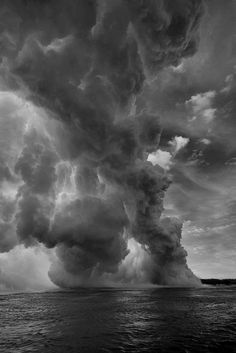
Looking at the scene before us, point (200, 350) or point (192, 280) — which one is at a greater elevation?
point (192, 280)

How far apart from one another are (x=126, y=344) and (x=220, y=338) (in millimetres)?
8370

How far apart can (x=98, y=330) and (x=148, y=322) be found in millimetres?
7496

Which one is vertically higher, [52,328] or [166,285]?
[166,285]

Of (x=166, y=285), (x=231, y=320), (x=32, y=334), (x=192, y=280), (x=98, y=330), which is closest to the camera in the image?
(x=32, y=334)

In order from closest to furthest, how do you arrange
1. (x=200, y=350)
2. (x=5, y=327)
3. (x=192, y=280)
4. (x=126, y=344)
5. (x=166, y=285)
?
(x=200, y=350), (x=126, y=344), (x=5, y=327), (x=166, y=285), (x=192, y=280)

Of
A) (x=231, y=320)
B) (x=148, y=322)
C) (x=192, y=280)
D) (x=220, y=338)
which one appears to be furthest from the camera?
(x=192, y=280)

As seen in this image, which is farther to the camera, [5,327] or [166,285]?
[166,285]

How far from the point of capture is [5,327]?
32062 mm

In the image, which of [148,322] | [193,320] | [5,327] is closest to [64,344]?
[5,327]

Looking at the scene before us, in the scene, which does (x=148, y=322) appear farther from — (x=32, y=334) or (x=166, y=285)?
(x=166, y=285)

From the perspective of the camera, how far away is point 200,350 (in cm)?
2105

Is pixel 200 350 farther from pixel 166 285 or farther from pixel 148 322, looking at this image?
pixel 166 285

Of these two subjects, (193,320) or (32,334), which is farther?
(193,320)

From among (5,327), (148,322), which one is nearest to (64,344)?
(5,327)
